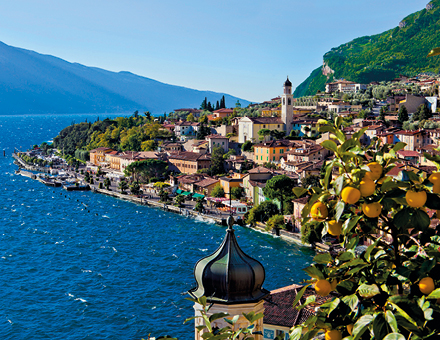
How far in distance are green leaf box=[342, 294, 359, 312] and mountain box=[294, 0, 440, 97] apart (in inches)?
5262

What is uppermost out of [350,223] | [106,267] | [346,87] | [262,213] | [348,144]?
[346,87]

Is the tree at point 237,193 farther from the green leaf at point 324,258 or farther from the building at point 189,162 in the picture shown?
the green leaf at point 324,258

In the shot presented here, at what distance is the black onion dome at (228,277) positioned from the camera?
497 centimetres

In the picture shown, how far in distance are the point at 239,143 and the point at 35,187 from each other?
28.2 metres

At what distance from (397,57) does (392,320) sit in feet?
499

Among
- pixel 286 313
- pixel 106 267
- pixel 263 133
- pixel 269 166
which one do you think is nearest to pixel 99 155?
pixel 263 133

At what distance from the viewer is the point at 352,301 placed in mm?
2316

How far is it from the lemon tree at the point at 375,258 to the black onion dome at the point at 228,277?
7.56 feet

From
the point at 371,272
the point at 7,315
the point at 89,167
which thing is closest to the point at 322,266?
the point at 371,272

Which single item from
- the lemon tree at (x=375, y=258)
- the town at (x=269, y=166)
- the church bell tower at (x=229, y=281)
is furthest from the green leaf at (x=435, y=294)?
the church bell tower at (x=229, y=281)

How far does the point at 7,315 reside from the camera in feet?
80.2

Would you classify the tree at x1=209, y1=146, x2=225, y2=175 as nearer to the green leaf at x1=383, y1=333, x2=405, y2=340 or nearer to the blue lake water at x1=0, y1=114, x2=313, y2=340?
the blue lake water at x1=0, y1=114, x2=313, y2=340

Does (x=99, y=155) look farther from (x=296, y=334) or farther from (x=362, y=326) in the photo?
(x=362, y=326)

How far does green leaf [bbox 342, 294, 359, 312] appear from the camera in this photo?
229cm
